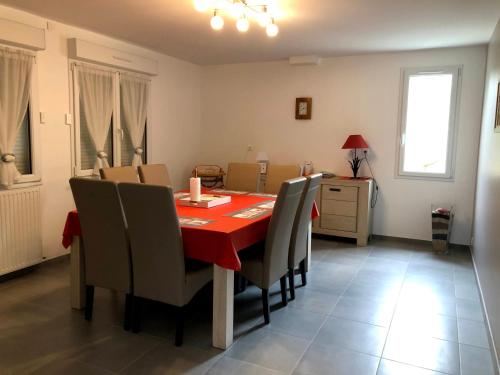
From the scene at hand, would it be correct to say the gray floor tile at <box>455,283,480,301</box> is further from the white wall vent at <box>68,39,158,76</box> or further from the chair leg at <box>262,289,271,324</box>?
the white wall vent at <box>68,39,158,76</box>

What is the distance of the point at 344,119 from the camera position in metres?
5.10

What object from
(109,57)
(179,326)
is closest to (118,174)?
(109,57)

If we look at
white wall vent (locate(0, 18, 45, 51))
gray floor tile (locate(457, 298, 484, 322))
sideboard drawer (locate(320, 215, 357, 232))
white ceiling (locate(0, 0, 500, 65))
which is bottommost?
gray floor tile (locate(457, 298, 484, 322))

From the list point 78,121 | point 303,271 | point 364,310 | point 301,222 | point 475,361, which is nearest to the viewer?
point 475,361

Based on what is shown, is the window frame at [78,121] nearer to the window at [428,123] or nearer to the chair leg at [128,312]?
the chair leg at [128,312]

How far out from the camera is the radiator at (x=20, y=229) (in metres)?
3.35

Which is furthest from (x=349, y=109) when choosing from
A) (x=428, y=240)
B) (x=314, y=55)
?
(x=428, y=240)

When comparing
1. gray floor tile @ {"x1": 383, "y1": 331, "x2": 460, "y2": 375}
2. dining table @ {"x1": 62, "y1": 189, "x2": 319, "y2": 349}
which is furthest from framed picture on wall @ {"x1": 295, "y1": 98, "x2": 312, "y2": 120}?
gray floor tile @ {"x1": 383, "y1": 331, "x2": 460, "y2": 375}

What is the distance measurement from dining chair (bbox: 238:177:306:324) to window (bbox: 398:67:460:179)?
2.55 meters

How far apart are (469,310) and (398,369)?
44.3 inches

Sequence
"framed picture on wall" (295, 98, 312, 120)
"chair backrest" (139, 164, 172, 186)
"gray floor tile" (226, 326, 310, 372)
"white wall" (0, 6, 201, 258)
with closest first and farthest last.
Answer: "gray floor tile" (226, 326, 310, 372)
"white wall" (0, 6, 201, 258)
"chair backrest" (139, 164, 172, 186)
"framed picture on wall" (295, 98, 312, 120)

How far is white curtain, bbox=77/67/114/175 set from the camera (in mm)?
4039

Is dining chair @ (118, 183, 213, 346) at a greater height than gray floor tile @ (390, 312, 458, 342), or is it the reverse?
dining chair @ (118, 183, 213, 346)

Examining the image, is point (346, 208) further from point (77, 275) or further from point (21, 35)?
point (21, 35)
